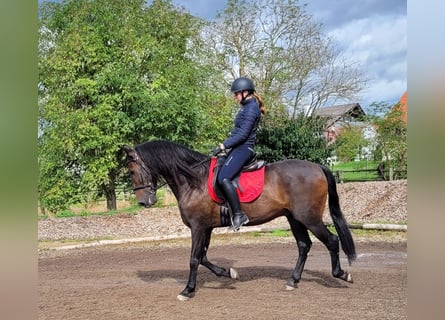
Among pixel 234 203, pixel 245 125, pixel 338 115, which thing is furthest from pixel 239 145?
pixel 338 115

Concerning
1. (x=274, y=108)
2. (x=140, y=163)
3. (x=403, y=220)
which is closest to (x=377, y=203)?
(x=403, y=220)

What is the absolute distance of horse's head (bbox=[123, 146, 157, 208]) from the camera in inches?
199

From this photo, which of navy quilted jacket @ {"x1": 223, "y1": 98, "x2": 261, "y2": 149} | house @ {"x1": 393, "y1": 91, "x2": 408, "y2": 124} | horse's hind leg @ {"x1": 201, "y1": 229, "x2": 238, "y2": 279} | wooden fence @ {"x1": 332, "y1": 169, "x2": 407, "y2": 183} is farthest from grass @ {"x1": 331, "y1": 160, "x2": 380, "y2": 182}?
navy quilted jacket @ {"x1": 223, "y1": 98, "x2": 261, "y2": 149}

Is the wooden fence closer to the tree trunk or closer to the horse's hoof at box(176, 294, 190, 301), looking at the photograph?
the tree trunk

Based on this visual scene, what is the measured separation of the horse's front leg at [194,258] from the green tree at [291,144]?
33.2 ft

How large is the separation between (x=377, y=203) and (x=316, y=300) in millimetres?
9243

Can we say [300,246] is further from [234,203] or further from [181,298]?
[181,298]

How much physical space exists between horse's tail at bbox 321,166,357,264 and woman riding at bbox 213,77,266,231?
3.70 ft

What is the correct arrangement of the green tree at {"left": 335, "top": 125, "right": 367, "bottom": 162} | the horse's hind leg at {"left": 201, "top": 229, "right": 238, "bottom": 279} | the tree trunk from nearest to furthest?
the horse's hind leg at {"left": 201, "top": 229, "right": 238, "bottom": 279}, the tree trunk, the green tree at {"left": 335, "top": 125, "right": 367, "bottom": 162}

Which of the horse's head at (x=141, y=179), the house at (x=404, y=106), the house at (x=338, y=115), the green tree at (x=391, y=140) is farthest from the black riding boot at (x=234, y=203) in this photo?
the house at (x=338, y=115)

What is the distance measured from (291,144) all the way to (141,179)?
10.7 metres

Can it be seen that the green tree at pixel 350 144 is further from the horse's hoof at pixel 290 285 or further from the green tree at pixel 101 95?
the horse's hoof at pixel 290 285

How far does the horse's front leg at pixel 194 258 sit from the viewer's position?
195 inches
